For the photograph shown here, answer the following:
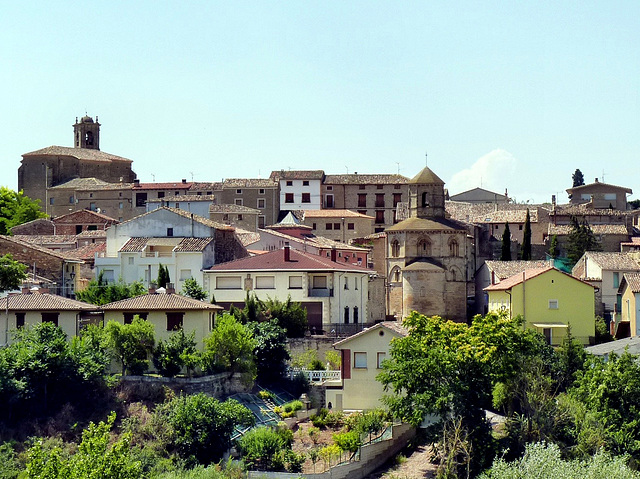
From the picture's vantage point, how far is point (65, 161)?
375 ft

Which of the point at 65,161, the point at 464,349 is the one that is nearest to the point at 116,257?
the point at 464,349

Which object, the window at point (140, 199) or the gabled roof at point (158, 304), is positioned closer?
the gabled roof at point (158, 304)

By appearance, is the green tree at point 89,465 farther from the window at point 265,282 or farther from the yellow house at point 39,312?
the window at point 265,282

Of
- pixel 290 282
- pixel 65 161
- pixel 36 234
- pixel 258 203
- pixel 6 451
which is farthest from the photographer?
pixel 65 161

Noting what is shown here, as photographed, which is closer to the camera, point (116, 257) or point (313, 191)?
point (116, 257)

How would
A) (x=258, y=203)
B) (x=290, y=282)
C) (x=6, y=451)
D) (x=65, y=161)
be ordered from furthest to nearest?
1. (x=65, y=161)
2. (x=258, y=203)
3. (x=290, y=282)
4. (x=6, y=451)

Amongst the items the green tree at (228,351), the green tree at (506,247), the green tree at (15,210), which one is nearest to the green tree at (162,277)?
the green tree at (228,351)

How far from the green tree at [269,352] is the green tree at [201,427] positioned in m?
7.42

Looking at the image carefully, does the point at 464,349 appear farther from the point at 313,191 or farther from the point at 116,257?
the point at 313,191

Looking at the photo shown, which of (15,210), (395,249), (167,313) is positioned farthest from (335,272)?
(15,210)

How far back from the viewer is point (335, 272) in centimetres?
6688

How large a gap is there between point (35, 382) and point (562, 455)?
20.0 metres

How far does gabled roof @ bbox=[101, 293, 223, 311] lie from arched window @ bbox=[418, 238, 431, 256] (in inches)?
832

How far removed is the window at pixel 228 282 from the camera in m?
67.2
